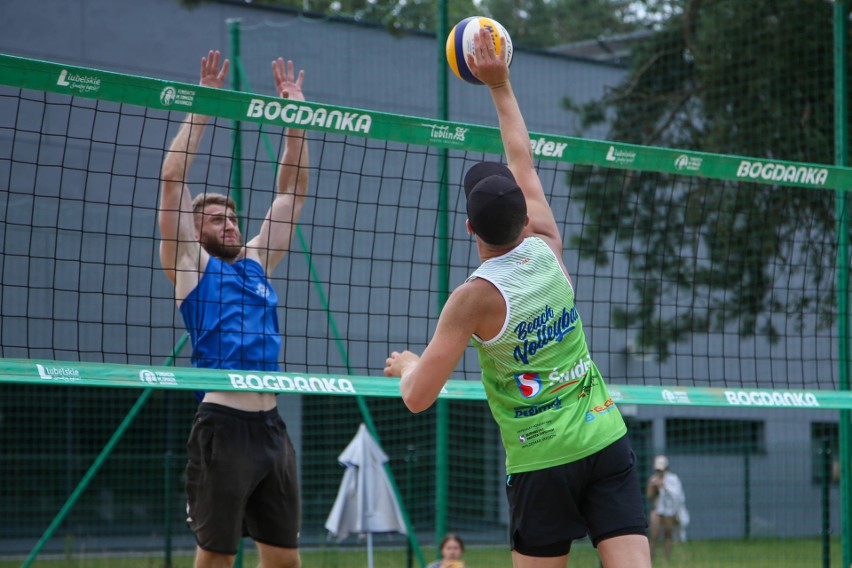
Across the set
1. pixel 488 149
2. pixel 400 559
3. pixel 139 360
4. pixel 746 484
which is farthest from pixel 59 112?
pixel 746 484

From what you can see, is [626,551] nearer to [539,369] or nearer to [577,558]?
[539,369]

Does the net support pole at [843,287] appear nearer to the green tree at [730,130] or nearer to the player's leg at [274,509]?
the green tree at [730,130]

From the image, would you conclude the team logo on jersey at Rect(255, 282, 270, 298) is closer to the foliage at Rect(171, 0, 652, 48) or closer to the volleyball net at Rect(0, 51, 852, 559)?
the volleyball net at Rect(0, 51, 852, 559)

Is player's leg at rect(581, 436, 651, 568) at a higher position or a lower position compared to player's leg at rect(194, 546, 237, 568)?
higher

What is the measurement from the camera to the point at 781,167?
6895mm

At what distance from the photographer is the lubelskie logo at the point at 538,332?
12.7ft

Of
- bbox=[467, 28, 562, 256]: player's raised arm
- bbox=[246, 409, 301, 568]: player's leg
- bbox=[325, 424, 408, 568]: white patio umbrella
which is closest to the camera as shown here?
bbox=[467, 28, 562, 256]: player's raised arm

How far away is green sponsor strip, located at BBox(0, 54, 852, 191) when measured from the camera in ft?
17.0

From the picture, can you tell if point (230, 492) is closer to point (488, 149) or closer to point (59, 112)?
point (488, 149)

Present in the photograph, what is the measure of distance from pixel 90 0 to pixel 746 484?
40.2 ft

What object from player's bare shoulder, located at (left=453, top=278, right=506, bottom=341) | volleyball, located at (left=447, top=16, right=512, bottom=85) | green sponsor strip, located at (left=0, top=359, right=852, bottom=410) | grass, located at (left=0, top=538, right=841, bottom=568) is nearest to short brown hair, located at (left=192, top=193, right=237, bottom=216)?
green sponsor strip, located at (left=0, top=359, right=852, bottom=410)

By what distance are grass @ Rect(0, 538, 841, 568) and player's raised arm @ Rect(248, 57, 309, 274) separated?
734cm

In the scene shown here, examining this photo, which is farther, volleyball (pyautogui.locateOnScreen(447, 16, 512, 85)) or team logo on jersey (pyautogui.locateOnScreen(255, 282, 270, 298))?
team logo on jersey (pyautogui.locateOnScreen(255, 282, 270, 298))

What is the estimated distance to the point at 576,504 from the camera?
3.99 meters
